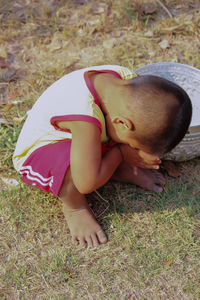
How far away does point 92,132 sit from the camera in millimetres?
1677

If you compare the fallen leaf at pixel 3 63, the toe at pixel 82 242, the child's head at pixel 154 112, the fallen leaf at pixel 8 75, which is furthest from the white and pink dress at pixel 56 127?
the fallen leaf at pixel 3 63

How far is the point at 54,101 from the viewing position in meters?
1.84

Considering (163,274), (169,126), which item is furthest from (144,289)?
(169,126)

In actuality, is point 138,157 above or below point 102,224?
above

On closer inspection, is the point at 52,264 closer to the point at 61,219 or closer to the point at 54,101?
the point at 61,219

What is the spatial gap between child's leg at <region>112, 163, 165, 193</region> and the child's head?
0.50 m

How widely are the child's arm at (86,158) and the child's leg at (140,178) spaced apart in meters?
0.32

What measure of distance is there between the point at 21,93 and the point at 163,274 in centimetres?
158

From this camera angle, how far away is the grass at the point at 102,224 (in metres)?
1.75

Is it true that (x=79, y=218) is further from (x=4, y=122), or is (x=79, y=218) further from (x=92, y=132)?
(x=4, y=122)

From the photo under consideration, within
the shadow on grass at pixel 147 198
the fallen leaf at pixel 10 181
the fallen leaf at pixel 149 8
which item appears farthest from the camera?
the fallen leaf at pixel 149 8

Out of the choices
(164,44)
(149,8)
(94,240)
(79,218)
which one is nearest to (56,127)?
(79,218)

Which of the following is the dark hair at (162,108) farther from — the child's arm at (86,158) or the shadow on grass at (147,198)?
the shadow on grass at (147,198)

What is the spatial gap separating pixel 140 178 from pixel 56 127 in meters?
0.58
